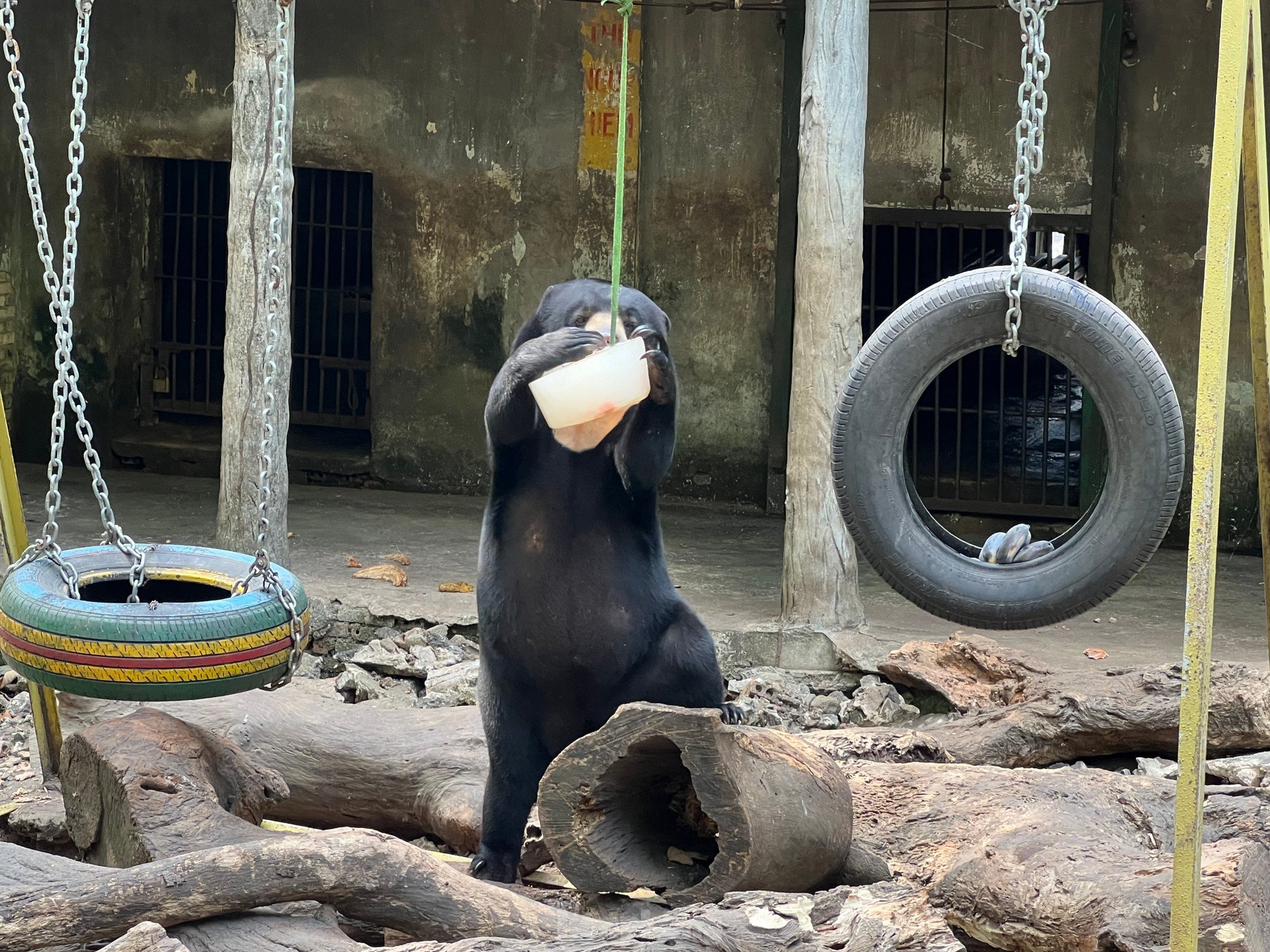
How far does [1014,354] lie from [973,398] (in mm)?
7160

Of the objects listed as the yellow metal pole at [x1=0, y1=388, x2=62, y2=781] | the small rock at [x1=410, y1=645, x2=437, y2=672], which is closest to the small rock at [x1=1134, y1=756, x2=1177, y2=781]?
the small rock at [x1=410, y1=645, x2=437, y2=672]

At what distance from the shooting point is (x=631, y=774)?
3.73 m

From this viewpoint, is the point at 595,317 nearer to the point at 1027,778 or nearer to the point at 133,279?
the point at 1027,778

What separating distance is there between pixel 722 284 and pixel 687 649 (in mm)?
5952

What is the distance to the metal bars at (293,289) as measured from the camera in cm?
1082

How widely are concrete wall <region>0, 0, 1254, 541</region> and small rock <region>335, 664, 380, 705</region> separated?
3497 mm

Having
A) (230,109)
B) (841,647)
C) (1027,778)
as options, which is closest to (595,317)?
(1027,778)

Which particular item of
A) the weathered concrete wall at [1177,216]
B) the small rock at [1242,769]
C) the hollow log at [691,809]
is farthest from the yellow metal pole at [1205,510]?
the weathered concrete wall at [1177,216]

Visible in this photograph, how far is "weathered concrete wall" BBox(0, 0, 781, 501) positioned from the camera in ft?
32.5

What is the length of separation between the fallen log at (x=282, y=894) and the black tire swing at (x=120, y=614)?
18.9 inches

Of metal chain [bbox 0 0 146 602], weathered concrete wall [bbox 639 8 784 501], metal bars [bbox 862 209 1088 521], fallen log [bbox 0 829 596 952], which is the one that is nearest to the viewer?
fallen log [bbox 0 829 596 952]

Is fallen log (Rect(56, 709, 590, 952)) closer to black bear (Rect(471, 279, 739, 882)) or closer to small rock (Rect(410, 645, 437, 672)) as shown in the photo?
black bear (Rect(471, 279, 739, 882))

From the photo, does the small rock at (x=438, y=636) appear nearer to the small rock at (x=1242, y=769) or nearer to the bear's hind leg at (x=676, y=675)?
the bear's hind leg at (x=676, y=675)

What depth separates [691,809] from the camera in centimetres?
382
